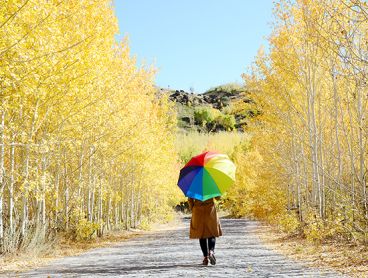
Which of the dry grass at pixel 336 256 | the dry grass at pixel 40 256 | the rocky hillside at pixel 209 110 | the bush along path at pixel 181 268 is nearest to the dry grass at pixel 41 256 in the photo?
the dry grass at pixel 40 256

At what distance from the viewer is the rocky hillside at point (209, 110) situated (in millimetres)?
133500

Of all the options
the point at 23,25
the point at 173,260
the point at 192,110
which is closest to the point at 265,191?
the point at 173,260

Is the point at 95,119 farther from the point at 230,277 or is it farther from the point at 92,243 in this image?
the point at 230,277

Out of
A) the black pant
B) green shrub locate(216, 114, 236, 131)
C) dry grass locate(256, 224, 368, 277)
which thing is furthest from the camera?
green shrub locate(216, 114, 236, 131)

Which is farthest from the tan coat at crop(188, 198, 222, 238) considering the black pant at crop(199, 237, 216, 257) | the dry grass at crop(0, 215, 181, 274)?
the dry grass at crop(0, 215, 181, 274)

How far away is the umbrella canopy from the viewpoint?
9.26 meters

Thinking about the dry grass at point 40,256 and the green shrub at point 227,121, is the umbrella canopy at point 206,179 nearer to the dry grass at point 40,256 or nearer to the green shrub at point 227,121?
the dry grass at point 40,256

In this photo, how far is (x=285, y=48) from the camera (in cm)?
1781

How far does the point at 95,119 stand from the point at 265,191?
605 inches

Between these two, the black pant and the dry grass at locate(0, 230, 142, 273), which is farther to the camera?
the dry grass at locate(0, 230, 142, 273)

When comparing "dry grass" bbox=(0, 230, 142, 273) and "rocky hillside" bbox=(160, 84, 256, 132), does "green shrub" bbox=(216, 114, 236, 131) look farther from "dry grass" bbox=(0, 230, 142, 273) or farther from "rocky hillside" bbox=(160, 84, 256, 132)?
"dry grass" bbox=(0, 230, 142, 273)

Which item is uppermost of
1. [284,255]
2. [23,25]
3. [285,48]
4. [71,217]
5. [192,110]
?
[192,110]

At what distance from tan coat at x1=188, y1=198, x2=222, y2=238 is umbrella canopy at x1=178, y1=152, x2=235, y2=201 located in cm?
47

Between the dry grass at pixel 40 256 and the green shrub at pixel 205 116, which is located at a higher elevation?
the green shrub at pixel 205 116
